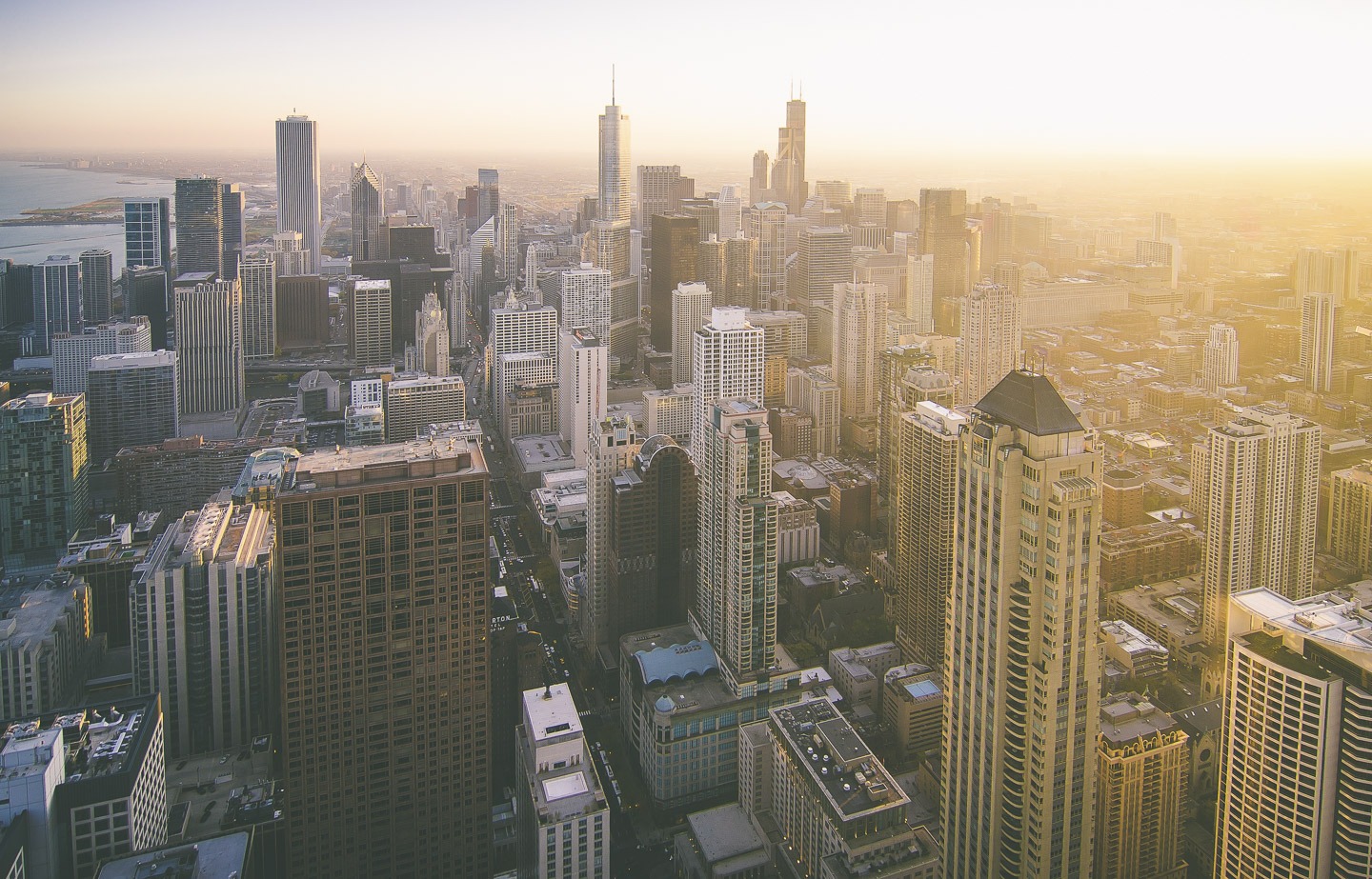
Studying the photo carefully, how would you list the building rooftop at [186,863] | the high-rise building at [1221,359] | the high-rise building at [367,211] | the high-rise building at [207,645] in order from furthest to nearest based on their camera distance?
the high-rise building at [367,211] → the high-rise building at [1221,359] → the high-rise building at [207,645] → the building rooftop at [186,863]

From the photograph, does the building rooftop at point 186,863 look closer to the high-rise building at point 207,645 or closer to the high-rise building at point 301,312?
the high-rise building at point 207,645

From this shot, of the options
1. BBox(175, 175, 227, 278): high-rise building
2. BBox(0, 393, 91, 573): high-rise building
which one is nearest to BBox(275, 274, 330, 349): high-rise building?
BBox(175, 175, 227, 278): high-rise building

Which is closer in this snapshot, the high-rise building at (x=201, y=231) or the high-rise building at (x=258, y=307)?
the high-rise building at (x=201, y=231)

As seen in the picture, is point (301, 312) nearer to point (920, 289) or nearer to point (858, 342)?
point (858, 342)

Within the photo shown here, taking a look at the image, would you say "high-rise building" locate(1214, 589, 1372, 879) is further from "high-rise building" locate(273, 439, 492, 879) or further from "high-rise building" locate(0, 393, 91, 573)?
"high-rise building" locate(0, 393, 91, 573)

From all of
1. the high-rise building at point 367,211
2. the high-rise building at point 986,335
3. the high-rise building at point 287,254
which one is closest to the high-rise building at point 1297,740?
the high-rise building at point 986,335

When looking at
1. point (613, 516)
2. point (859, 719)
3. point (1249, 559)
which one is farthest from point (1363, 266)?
point (613, 516)

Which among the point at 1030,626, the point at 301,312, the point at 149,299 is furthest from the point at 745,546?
the point at 301,312
